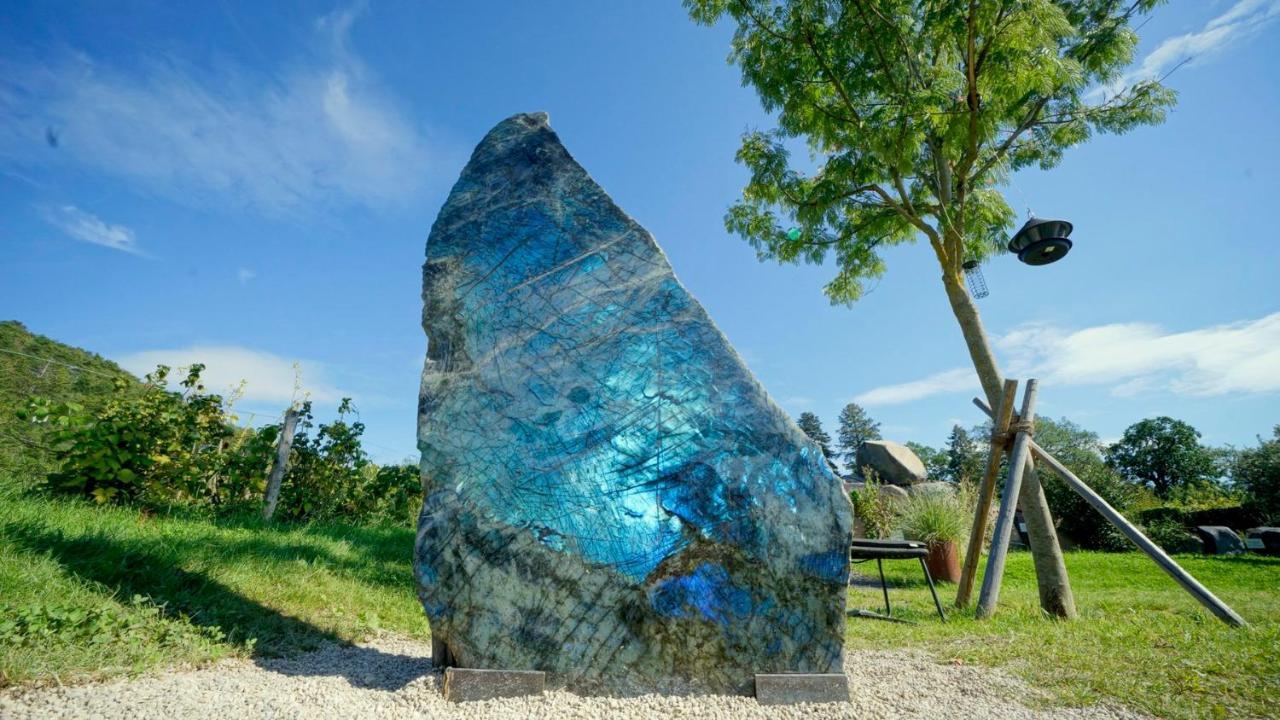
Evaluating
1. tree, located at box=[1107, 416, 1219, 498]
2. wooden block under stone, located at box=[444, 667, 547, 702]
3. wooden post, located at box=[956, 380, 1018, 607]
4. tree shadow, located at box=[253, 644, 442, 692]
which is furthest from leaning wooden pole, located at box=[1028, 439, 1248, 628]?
tree, located at box=[1107, 416, 1219, 498]

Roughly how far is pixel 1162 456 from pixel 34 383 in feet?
163

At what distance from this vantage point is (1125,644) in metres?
2.92

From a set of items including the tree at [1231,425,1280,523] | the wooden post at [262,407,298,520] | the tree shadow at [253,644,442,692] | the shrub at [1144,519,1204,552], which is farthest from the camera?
the tree at [1231,425,1280,523]

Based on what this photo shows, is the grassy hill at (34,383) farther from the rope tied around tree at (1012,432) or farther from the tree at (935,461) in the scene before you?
the tree at (935,461)

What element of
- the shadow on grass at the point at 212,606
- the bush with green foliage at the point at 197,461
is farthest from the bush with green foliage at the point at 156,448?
the shadow on grass at the point at 212,606

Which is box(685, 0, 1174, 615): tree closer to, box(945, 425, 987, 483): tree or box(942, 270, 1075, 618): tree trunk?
box(942, 270, 1075, 618): tree trunk

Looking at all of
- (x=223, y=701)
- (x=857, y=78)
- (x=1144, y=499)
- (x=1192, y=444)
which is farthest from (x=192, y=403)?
(x=1192, y=444)

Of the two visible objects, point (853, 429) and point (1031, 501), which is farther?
point (853, 429)

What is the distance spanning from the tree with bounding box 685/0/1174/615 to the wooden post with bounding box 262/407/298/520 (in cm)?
603

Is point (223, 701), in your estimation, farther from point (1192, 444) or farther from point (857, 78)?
point (1192, 444)

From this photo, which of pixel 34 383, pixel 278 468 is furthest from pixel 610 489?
pixel 34 383

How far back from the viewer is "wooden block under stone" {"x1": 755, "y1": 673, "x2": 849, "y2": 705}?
2.08 metres

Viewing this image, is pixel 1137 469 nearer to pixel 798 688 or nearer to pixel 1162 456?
pixel 1162 456

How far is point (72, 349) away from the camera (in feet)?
66.3
